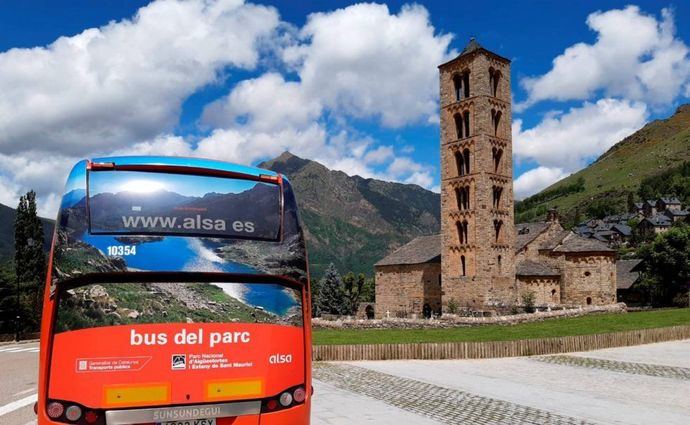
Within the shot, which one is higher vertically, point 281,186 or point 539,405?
point 281,186

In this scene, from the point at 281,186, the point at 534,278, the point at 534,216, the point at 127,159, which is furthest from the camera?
the point at 534,216

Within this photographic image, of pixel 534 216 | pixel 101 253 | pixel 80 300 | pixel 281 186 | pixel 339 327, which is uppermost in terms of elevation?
pixel 534 216

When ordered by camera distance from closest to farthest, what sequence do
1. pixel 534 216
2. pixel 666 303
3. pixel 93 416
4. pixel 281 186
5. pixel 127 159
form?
pixel 93 416 → pixel 127 159 → pixel 281 186 → pixel 666 303 → pixel 534 216

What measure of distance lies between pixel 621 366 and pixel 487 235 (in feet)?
105

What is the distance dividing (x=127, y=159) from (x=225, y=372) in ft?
9.24

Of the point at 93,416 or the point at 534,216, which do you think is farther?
the point at 534,216

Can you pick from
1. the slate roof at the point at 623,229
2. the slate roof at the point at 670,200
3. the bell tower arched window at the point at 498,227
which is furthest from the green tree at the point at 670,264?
the slate roof at the point at 670,200

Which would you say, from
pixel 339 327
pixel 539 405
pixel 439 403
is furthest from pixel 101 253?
pixel 339 327

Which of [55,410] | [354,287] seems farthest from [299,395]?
[354,287]

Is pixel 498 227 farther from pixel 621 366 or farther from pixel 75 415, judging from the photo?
pixel 75 415

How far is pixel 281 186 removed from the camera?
758 centimetres

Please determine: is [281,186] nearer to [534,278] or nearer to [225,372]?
[225,372]

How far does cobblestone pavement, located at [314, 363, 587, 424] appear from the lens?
11.8 metres

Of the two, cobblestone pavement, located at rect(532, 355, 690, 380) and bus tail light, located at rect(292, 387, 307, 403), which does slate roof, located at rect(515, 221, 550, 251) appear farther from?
bus tail light, located at rect(292, 387, 307, 403)
